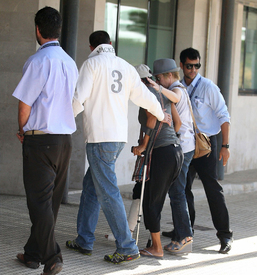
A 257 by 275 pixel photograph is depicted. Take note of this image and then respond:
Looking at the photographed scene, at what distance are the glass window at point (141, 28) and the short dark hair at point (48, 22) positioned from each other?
4734 mm

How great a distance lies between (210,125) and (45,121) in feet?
7.79

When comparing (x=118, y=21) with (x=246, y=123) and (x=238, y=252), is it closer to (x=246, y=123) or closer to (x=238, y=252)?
(x=246, y=123)

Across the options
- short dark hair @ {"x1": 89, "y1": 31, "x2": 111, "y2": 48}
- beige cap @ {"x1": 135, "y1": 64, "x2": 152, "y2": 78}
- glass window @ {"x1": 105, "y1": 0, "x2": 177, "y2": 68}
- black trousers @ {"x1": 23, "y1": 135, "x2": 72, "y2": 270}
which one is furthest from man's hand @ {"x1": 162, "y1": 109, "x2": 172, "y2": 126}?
glass window @ {"x1": 105, "y1": 0, "x2": 177, "y2": 68}

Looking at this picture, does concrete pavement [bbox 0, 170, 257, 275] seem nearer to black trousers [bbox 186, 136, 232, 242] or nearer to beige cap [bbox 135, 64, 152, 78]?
black trousers [bbox 186, 136, 232, 242]

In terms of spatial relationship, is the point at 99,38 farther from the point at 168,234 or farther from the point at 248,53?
the point at 248,53

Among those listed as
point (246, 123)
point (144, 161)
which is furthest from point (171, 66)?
point (246, 123)

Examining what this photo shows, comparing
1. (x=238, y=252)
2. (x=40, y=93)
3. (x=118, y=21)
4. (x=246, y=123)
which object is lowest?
(x=238, y=252)

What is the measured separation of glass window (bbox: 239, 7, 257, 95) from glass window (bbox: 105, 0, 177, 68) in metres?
2.29

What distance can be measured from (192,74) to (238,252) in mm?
1997

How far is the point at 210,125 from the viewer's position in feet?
19.2

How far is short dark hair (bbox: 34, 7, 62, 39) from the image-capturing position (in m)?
4.08

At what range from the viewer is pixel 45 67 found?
159 inches

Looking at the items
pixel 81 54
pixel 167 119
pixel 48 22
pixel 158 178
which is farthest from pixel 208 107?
pixel 81 54

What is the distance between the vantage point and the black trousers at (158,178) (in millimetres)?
4945
